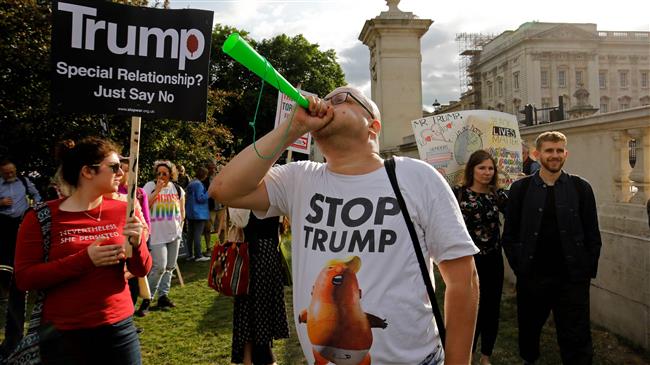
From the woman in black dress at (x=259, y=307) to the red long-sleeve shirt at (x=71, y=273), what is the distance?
5.14ft

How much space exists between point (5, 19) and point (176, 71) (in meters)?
7.96

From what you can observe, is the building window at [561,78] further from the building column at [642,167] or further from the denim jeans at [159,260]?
the denim jeans at [159,260]

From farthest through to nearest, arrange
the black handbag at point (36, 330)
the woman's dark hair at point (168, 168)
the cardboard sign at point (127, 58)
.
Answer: the woman's dark hair at point (168, 168), the cardboard sign at point (127, 58), the black handbag at point (36, 330)

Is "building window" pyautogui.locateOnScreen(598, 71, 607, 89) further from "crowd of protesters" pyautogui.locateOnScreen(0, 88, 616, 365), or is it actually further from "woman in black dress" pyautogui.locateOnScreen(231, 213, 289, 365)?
"woman in black dress" pyautogui.locateOnScreen(231, 213, 289, 365)

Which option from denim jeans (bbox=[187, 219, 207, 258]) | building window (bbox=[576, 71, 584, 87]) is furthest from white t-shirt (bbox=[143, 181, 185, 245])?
building window (bbox=[576, 71, 584, 87])

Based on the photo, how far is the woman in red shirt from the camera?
2580 mm

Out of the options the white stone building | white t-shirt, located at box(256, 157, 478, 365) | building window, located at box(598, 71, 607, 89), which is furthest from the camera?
building window, located at box(598, 71, 607, 89)

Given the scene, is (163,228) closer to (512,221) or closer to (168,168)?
(168,168)

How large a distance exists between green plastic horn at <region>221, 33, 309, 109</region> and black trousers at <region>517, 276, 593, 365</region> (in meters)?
3.14

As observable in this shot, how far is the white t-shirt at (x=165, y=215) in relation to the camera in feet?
20.2

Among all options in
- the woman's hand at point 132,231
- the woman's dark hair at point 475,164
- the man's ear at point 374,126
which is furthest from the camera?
the woman's dark hair at point 475,164

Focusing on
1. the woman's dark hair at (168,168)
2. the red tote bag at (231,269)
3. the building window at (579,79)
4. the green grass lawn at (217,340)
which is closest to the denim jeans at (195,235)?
the green grass lawn at (217,340)

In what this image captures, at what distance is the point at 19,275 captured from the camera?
260cm

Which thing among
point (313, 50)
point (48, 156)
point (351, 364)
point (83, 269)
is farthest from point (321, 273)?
point (313, 50)
